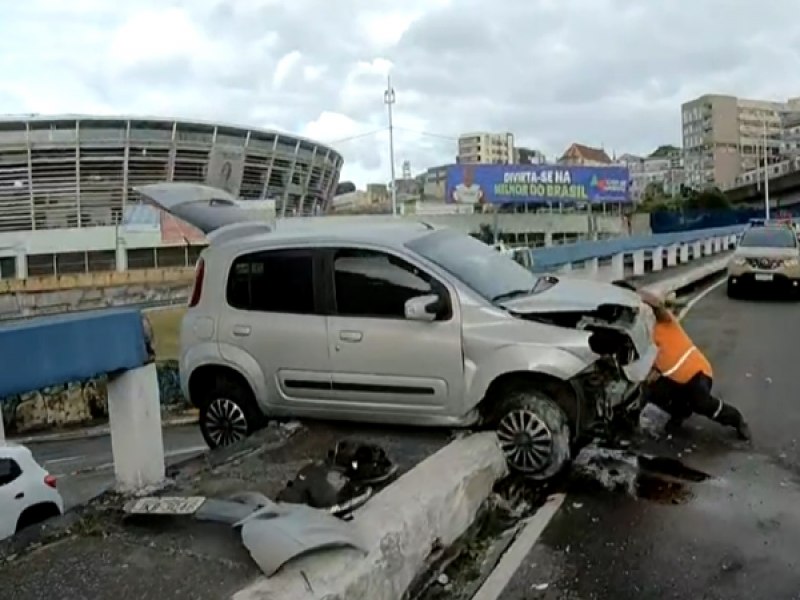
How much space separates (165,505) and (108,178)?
77.2 metres

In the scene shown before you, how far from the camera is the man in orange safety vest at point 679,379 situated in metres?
8.19

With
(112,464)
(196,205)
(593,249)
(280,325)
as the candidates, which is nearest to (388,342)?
(280,325)

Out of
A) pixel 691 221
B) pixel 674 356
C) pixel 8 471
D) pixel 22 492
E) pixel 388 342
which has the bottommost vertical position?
pixel 22 492

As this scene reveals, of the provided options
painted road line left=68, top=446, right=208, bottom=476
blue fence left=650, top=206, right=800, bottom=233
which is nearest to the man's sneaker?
painted road line left=68, top=446, right=208, bottom=476

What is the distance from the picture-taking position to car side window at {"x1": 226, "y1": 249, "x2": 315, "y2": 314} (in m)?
7.38

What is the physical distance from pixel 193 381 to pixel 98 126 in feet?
240

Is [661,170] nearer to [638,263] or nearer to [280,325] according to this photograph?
[638,263]

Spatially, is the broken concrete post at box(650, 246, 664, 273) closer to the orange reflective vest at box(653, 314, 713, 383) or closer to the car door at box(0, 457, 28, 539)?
the orange reflective vest at box(653, 314, 713, 383)

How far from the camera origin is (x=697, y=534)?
5.54m

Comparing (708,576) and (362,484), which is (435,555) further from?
(708,576)

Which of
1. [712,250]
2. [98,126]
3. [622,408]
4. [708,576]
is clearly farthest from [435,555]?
[98,126]

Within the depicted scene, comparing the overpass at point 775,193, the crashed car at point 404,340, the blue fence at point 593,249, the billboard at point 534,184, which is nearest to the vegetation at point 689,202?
the overpass at point 775,193

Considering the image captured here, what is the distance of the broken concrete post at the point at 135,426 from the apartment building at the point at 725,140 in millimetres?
137311

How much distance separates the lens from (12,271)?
67000mm
